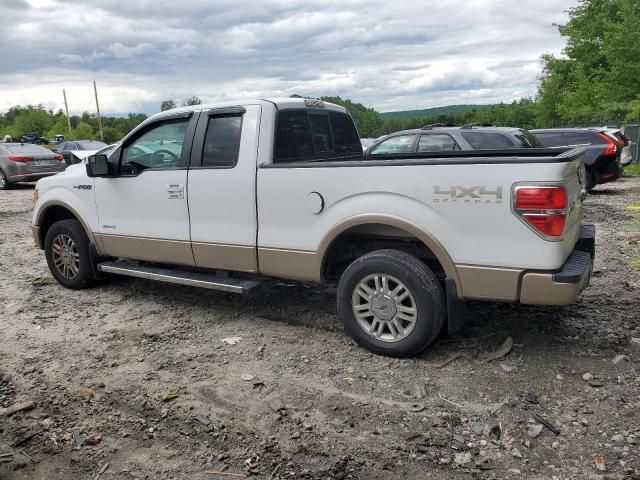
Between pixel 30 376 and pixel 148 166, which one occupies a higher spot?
pixel 148 166

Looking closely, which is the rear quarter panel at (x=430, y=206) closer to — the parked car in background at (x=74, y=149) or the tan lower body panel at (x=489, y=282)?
the tan lower body panel at (x=489, y=282)

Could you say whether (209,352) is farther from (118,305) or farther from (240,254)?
(118,305)

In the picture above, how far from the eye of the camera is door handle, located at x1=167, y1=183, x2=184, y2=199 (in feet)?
17.1

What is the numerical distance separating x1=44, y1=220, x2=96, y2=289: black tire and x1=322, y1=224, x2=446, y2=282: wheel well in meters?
3.05

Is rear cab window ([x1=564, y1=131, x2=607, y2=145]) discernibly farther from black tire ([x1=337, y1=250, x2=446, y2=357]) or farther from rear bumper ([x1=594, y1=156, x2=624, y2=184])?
black tire ([x1=337, y1=250, x2=446, y2=357])

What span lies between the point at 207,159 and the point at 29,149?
15445mm

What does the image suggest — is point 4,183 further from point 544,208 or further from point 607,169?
point 544,208

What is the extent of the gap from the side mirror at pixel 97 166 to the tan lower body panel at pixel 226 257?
133cm

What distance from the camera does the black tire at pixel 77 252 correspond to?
625 cm

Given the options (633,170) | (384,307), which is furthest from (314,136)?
(633,170)

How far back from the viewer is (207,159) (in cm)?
512

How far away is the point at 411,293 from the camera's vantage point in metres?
4.12

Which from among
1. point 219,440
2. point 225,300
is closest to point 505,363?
point 219,440

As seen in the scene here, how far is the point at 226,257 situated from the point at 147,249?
1082mm
